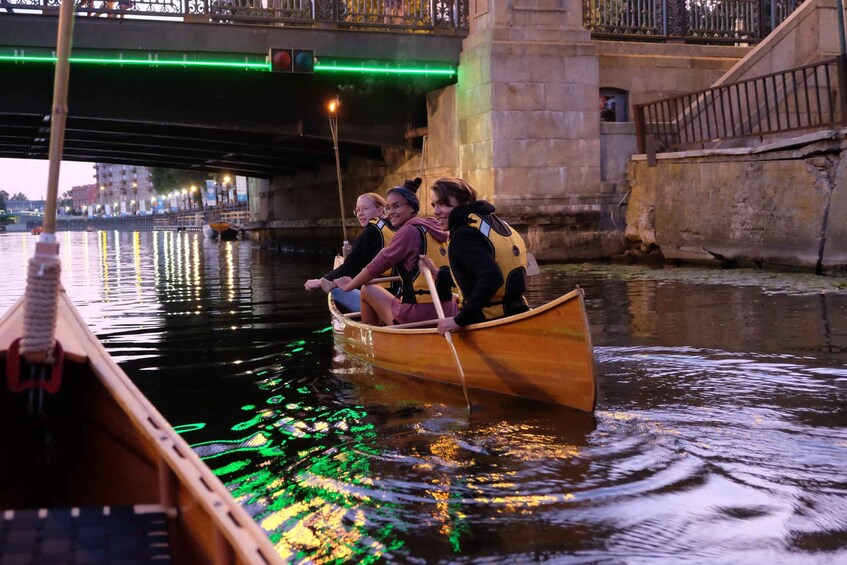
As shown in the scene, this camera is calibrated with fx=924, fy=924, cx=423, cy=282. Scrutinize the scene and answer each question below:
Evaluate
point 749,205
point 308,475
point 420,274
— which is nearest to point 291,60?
point 749,205

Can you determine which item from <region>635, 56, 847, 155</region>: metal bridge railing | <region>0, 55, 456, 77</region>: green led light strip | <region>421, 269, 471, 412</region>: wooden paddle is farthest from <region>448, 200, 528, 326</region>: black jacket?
<region>0, 55, 456, 77</region>: green led light strip

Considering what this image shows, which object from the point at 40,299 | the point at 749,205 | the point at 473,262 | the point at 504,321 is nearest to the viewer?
the point at 40,299

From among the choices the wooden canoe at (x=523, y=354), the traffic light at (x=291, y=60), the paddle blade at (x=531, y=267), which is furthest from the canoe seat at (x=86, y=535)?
the traffic light at (x=291, y=60)

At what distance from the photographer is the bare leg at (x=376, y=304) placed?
8.29 metres

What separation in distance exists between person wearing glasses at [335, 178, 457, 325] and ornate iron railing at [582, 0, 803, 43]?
46.7 feet

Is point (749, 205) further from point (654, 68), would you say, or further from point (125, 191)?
point (125, 191)

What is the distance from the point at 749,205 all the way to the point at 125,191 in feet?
593

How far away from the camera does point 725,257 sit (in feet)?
51.7

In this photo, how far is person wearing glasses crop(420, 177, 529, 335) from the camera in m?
6.22

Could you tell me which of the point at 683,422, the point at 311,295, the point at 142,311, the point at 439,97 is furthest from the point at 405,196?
Answer: the point at 439,97

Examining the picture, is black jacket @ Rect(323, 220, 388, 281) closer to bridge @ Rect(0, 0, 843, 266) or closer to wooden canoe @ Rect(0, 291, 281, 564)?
wooden canoe @ Rect(0, 291, 281, 564)

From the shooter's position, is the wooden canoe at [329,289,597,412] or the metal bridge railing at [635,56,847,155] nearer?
the wooden canoe at [329,289,597,412]

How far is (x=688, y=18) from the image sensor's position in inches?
837

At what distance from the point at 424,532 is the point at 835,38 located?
17248 mm
